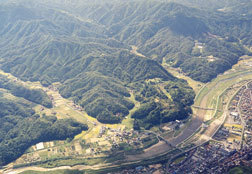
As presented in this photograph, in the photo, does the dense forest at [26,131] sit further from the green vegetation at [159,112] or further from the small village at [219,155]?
the small village at [219,155]

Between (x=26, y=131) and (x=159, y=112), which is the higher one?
(x=159, y=112)

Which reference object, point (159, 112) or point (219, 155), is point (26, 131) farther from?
point (219, 155)

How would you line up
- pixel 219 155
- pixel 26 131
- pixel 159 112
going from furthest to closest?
1. pixel 159 112
2. pixel 26 131
3. pixel 219 155

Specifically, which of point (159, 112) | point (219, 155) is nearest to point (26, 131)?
point (159, 112)

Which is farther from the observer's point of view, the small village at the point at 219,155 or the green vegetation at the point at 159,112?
the green vegetation at the point at 159,112

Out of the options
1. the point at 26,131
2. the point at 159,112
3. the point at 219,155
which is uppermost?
the point at 159,112

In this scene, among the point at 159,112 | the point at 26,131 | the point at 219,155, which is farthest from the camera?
the point at 159,112

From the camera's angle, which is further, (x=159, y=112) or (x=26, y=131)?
(x=159, y=112)

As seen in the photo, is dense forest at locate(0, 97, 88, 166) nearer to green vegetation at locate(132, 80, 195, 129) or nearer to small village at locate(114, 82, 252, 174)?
green vegetation at locate(132, 80, 195, 129)

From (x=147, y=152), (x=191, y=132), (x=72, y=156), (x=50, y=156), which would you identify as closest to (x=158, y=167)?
(x=147, y=152)

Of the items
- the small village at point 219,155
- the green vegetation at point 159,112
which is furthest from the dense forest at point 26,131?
the small village at point 219,155
